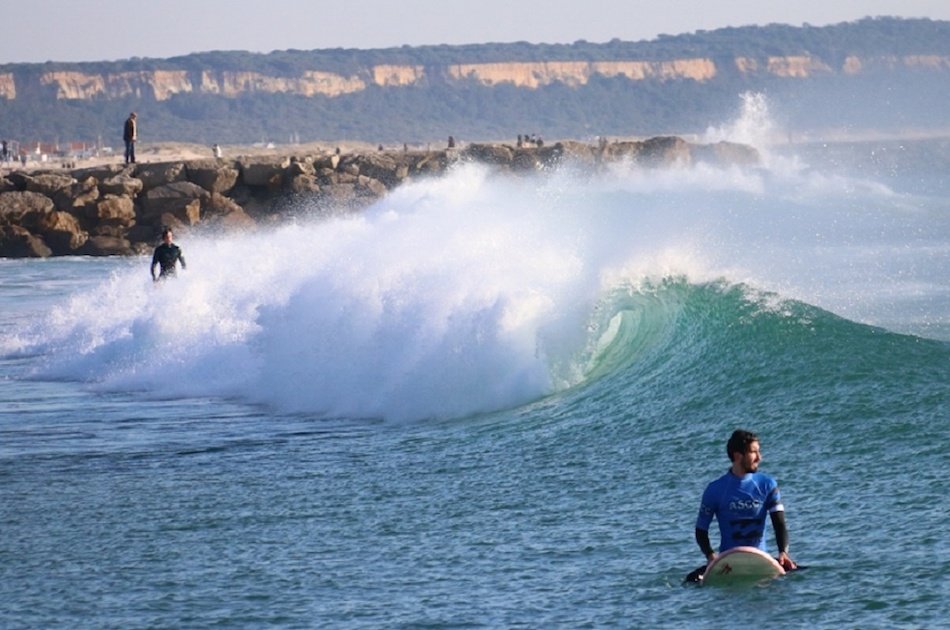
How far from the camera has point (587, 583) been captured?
934 cm

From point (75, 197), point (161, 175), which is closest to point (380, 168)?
point (161, 175)

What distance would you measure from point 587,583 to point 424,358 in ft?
26.0

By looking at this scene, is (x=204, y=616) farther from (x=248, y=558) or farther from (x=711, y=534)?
(x=711, y=534)

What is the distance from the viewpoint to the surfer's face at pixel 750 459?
882 centimetres

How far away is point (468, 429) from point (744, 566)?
6156 mm

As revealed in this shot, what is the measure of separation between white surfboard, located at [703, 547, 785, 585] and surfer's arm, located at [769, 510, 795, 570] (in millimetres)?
37

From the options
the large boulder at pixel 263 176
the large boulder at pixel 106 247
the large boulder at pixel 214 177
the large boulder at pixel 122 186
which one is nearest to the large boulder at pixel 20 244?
the large boulder at pixel 106 247

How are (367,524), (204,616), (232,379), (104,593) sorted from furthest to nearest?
(232,379), (367,524), (104,593), (204,616)

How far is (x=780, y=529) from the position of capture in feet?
29.0

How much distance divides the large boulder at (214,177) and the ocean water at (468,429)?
73.9 feet

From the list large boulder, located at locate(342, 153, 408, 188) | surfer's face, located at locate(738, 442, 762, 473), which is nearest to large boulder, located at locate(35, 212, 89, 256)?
large boulder, located at locate(342, 153, 408, 188)

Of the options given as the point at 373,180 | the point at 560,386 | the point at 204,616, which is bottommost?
the point at 204,616

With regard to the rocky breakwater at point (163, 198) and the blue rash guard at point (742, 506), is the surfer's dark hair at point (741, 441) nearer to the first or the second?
the blue rash guard at point (742, 506)

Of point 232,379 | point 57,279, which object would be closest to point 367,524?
point 232,379
